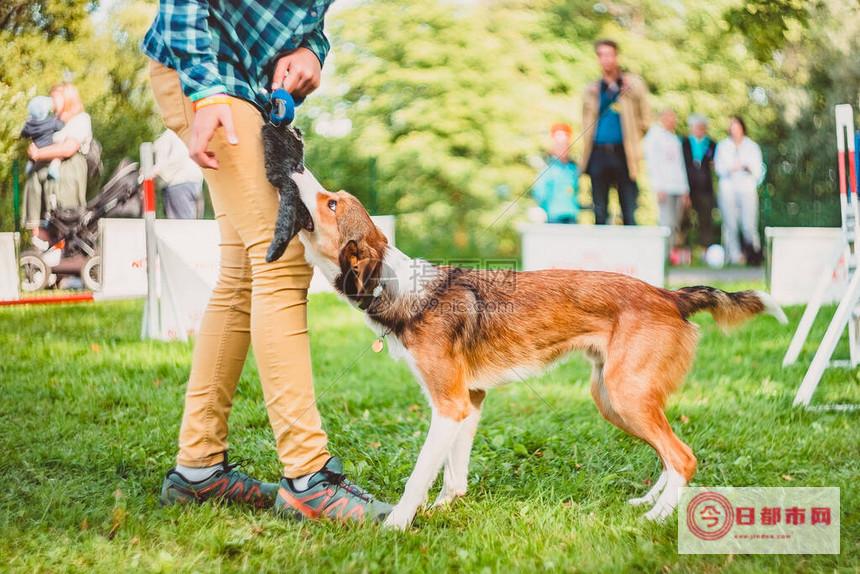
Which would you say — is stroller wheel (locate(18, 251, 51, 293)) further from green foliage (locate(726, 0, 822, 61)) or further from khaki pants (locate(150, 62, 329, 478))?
green foliage (locate(726, 0, 822, 61))

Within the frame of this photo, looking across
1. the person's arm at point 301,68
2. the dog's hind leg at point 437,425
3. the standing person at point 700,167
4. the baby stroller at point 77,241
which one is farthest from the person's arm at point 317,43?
the standing person at point 700,167

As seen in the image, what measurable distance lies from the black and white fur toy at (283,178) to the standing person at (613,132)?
7.13 meters

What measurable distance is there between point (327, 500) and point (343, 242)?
1036 mm

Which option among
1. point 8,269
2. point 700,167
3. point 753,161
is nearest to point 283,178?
point 8,269

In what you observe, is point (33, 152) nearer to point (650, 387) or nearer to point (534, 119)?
point (650, 387)

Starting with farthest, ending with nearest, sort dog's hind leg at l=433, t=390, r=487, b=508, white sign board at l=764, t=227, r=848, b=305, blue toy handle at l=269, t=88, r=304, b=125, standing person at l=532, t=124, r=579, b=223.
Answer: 1. standing person at l=532, t=124, r=579, b=223
2. white sign board at l=764, t=227, r=848, b=305
3. dog's hind leg at l=433, t=390, r=487, b=508
4. blue toy handle at l=269, t=88, r=304, b=125

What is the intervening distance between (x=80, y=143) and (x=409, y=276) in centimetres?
478

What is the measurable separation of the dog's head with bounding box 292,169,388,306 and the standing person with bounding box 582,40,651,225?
6.90 metres

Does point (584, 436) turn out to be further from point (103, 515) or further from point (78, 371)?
point (78, 371)

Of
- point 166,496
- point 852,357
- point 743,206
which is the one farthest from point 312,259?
point 743,206

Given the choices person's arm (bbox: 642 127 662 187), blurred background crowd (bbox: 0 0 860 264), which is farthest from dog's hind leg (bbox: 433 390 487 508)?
person's arm (bbox: 642 127 662 187)

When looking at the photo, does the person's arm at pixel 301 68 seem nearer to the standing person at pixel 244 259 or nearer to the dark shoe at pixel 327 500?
the standing person at pixel 244 259

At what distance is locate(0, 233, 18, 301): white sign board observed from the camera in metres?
5.86

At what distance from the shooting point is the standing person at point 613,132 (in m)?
9.88
